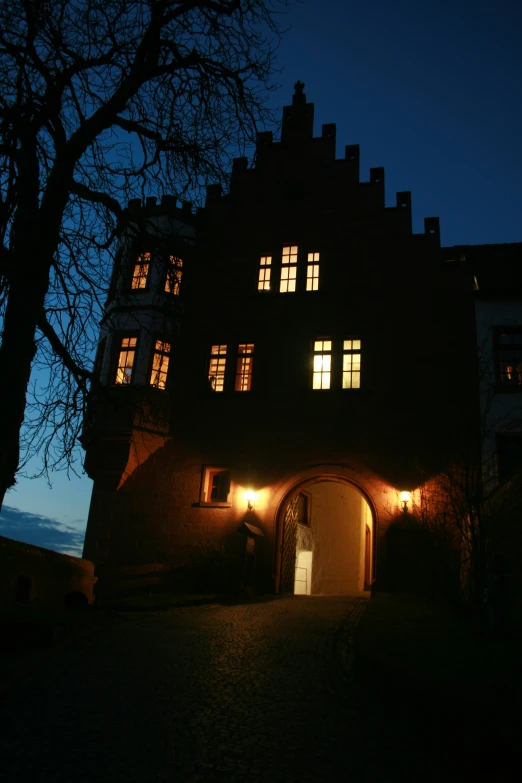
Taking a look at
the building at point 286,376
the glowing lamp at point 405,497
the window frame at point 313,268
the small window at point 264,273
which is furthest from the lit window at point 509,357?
the small window at point 264,273

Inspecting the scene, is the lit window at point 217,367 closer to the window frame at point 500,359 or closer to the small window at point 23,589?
the window frame at point 500,359

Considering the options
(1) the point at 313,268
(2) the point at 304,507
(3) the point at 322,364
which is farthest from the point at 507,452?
(2) the point at 304,507

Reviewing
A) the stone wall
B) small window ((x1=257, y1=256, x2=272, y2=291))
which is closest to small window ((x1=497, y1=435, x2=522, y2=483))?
small window ((x1=257, y1=256, x2=272, y2=291))

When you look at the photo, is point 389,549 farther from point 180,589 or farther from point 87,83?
point 87,83

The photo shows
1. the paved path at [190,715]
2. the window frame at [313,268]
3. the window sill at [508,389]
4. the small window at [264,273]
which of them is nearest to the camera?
the paved path at [190,715]

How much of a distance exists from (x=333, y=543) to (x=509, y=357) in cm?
1174

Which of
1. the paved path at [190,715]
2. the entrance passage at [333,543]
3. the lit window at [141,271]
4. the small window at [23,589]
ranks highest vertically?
the lit window at [141,271]

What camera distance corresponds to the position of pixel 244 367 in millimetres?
18453

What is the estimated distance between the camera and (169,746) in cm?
386

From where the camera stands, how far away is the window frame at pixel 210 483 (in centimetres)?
1700

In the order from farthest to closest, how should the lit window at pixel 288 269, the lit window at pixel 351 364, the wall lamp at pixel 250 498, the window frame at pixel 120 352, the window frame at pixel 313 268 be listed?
the lit window at pixel 288 269 < the window frame at pixel 313 268 < the window frame at pixel 120 352 < the lit window at pixel 351 364 < the wall lamp at pixel 250 498

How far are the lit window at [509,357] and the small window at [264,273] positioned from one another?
7.15m

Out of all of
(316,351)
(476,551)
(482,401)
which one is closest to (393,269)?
(316,351)

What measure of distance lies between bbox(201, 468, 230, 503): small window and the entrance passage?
5.36 m
